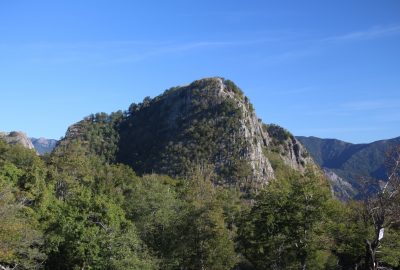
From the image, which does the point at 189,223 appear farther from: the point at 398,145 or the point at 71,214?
the point at 398,145

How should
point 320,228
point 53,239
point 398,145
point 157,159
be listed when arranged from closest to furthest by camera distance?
point 398,145 → point 320,228 → point 53,239 → point 157,159

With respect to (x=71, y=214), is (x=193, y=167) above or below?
above

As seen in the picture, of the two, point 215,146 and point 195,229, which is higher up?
point 215,146

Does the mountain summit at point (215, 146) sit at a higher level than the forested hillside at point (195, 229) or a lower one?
higher

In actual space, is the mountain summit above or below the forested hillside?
above

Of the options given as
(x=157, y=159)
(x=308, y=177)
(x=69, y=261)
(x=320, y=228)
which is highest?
(x=157, y=159)

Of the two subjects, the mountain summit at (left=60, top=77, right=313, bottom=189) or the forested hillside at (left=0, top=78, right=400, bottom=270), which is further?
the mountain summit at (left=60, top=77, right=313, bottom=189)

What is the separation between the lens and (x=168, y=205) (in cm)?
5353

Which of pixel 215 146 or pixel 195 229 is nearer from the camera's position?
pixel 195 229

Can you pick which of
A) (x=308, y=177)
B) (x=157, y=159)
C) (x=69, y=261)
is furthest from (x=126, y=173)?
(x=157, y=159)

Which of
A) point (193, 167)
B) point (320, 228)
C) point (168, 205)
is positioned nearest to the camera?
point (320, 228)

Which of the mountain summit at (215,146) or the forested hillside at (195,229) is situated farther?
the mountain summit at (215,146)

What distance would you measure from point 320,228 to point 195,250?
41.8ft

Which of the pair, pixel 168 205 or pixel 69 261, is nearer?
pixel 69 261
